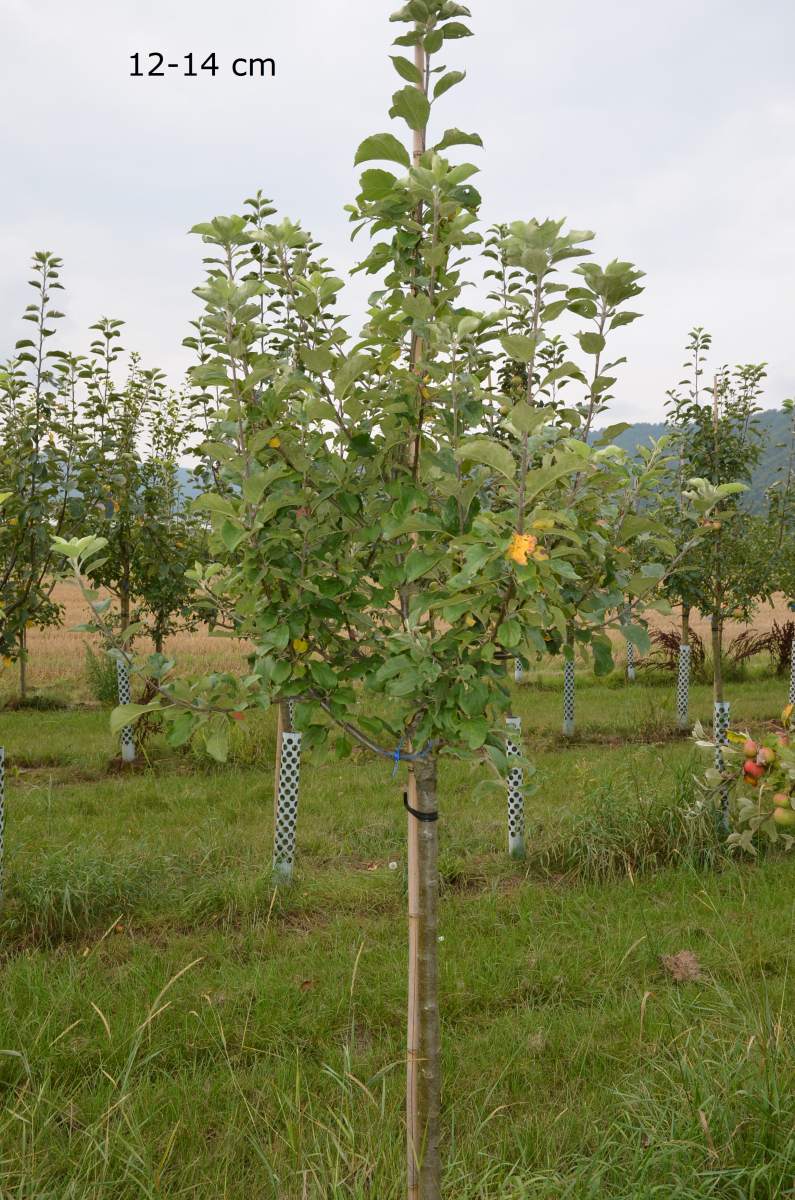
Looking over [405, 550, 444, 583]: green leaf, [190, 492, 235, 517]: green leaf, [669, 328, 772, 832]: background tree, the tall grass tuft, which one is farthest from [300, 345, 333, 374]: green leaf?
[669, 328, 772, 832]: background tree

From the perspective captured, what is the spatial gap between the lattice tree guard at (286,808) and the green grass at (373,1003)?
18 cm

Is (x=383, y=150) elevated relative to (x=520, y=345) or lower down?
elevated

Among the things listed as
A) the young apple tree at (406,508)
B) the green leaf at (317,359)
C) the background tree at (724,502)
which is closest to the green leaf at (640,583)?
the young apple tree at (406,508)

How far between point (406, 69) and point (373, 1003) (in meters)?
3.47

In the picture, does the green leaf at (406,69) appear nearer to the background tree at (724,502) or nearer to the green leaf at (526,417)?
the green leaf at (526,417)

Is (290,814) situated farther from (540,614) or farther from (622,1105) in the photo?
(540,614)

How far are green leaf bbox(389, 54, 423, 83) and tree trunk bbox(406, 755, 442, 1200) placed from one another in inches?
64.2

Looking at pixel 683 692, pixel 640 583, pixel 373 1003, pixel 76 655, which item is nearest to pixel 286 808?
pixel 373 1003

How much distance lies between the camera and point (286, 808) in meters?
5.19

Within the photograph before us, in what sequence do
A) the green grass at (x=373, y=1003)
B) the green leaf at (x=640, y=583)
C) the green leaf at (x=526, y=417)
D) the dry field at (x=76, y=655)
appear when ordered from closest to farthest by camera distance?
the green leaf at (x=526, y=417), the green leaf at (x=640, y=583), the green grass at (x=373, y=1003), the dry field at (x=76, y=655)

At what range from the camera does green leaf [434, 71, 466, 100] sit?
202 cm

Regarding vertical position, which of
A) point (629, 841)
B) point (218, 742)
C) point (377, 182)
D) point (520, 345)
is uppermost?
point (377, 182)

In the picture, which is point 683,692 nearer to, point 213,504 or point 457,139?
point 457,139

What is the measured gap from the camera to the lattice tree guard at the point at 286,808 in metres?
5.11
